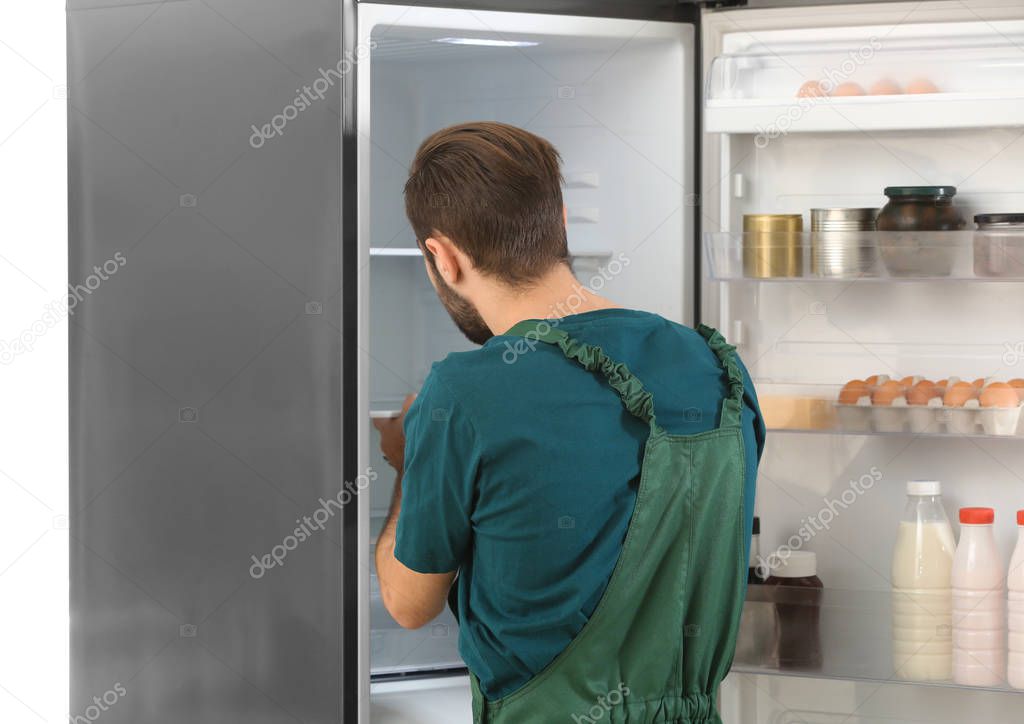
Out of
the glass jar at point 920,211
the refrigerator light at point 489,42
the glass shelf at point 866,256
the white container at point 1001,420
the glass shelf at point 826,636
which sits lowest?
the glass shelf at point 826,636

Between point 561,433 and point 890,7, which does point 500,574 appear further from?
point 890,7

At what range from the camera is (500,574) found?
3.14 feet

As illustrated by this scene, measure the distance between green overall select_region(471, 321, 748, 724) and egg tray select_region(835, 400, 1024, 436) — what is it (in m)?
0.60

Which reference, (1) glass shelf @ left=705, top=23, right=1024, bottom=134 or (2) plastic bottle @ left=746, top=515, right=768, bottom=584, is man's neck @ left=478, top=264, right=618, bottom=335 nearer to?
(1) glass shelf @ left=705, top=23, right=1024, bottom=134

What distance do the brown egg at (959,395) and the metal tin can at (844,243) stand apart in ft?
0.71

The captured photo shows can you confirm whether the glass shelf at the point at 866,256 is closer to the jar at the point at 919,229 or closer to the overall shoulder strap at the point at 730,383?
the jar at the point at 919,229

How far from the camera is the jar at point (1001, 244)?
1.45 metres

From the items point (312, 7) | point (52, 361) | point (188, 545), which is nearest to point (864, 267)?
point (312, 7)

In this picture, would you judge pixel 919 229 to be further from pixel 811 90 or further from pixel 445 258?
pixel 445 258

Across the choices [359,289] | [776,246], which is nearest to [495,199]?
[359,289]

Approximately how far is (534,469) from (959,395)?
87 cm

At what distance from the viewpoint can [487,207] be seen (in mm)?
1001

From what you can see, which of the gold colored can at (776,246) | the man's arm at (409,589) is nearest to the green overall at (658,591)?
the man's arm at (409,589)

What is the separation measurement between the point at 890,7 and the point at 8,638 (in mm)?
1689
